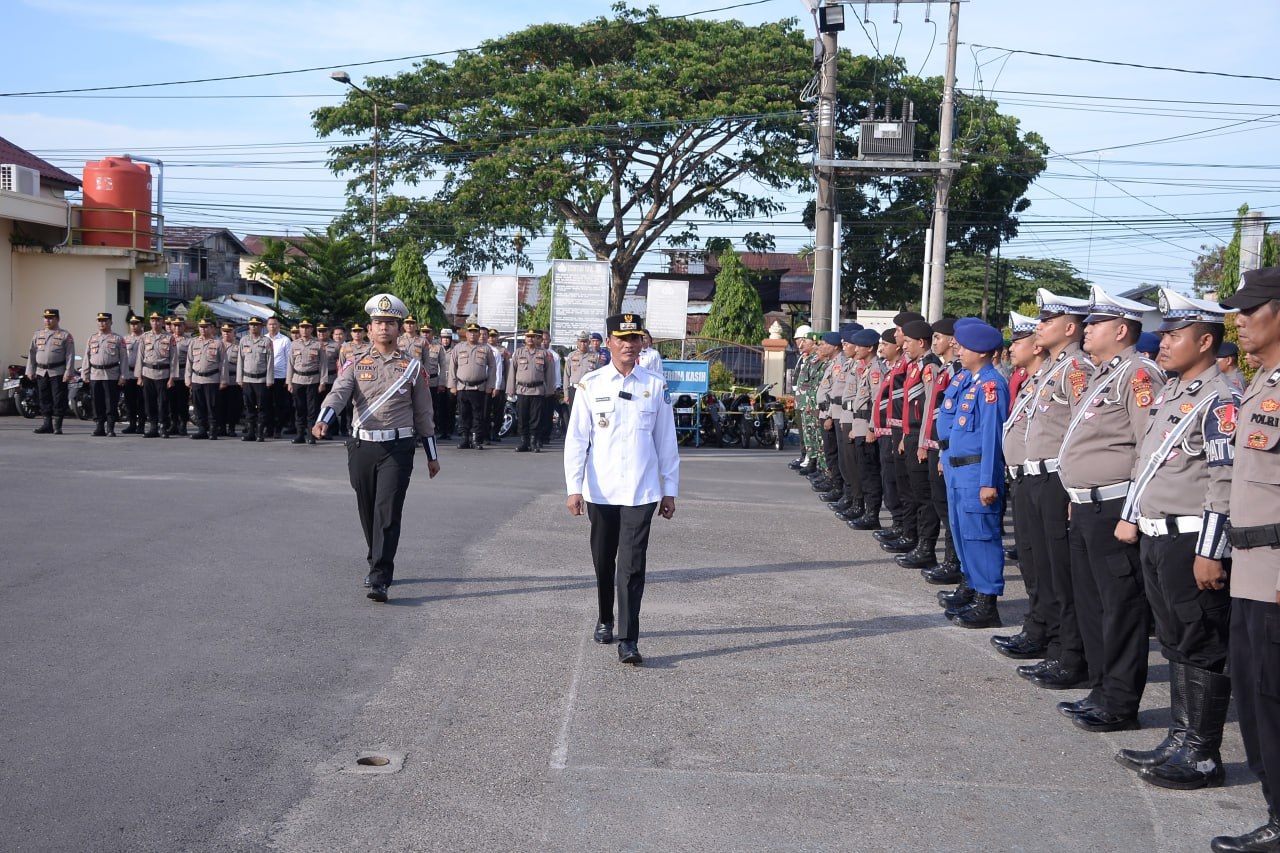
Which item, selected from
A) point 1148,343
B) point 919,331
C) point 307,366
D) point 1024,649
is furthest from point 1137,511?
point 307,366

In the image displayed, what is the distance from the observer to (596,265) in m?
23.2

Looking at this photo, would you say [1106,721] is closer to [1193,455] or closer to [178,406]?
[1193,455]

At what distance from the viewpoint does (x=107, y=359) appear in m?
19.8

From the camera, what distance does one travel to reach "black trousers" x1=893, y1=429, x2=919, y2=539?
10.7 m

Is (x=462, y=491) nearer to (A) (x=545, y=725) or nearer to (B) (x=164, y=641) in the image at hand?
(B) (x=164, y=641)

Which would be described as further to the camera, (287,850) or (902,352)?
(902,352)

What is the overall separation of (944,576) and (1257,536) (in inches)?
203

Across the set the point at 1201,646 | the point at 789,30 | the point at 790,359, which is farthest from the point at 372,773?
the point at 789,30

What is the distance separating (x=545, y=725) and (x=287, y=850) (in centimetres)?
160

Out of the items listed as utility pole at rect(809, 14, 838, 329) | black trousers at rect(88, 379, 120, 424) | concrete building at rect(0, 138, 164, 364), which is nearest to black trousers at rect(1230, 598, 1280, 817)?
black trousers at rect(88, 379, 120, 424)

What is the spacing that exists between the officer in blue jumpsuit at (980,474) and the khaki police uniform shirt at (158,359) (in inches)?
601

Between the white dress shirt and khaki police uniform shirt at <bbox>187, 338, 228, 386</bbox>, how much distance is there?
14194 millimetres

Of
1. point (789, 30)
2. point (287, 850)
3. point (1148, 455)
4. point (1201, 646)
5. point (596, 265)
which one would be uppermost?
point (789, 30)

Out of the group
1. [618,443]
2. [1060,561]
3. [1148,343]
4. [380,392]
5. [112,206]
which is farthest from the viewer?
[112,206]
